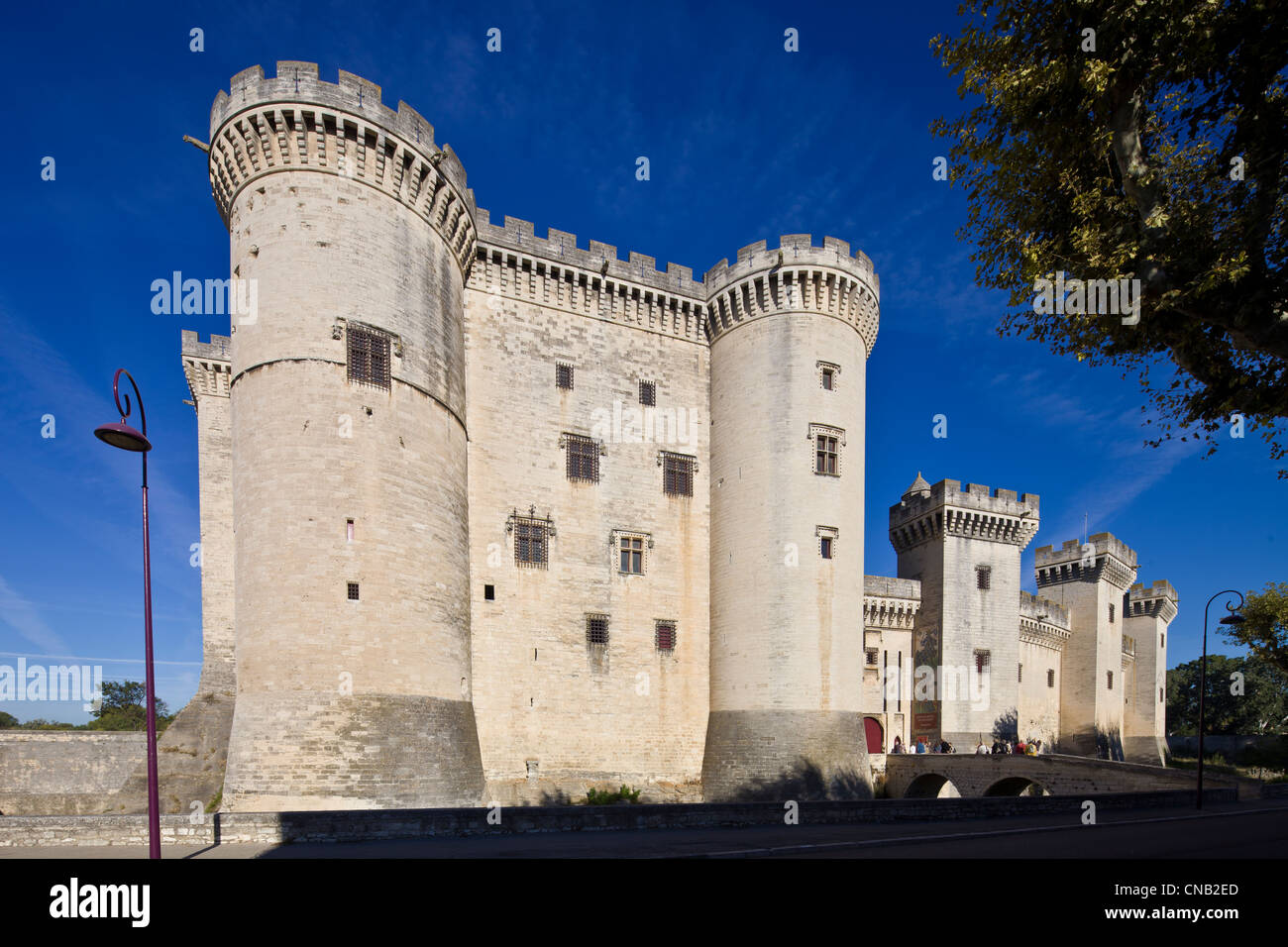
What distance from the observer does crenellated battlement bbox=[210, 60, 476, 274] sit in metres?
18.9

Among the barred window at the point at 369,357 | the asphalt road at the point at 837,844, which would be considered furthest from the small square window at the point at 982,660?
the barred window at the point at 369,357

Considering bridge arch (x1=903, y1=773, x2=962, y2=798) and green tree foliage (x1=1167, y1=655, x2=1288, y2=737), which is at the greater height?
bridge arch (x1=903, y1=773, x2=962, y2=798)

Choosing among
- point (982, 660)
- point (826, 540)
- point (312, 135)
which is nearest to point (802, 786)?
point (826, 540)

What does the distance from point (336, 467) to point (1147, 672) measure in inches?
1947

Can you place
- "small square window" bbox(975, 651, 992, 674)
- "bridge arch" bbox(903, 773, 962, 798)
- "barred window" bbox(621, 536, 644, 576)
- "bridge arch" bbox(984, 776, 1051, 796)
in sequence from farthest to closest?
"small square window" bbox(975, 651, 992, 674) → "bridge arch" bbox(903, 773, 962, 798) → "bridge arch" bbox(984, 776, 1051, 796) → "barred window" bbox(621, 536, 644, 576)

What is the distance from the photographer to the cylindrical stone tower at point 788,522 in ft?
82.0

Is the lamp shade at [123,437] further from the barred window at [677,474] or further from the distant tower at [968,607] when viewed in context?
the distant tower at [968,607]

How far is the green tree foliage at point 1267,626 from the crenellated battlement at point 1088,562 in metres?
8.29

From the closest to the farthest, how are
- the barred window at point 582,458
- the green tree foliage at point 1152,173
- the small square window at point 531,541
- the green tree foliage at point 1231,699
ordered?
the green tree foliage at point 1152,173
the small square window at point 531,541
the barred window at point 582,458
the green tree foliage at point 1231,699

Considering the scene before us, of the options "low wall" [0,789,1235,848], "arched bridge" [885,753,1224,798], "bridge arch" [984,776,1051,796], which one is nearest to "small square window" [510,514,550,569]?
"low wall" [0,789,1235,848]

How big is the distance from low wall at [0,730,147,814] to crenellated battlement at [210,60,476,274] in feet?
64.9

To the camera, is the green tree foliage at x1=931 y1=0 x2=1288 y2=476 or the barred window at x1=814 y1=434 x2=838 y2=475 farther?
the barred window at x1=814 y1=434 x2=838 y2=475

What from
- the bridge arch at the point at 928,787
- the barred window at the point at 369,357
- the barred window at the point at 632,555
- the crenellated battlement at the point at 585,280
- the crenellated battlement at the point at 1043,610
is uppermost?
the crenellated battlement at the point at 585,280

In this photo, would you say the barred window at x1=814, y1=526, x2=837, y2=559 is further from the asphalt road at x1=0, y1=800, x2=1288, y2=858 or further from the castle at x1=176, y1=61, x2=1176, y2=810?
the asphalt road at x1=0, y1=800, x2=1288, y2=858
